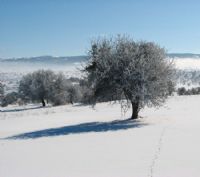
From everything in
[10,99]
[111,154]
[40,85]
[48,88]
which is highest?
[40,85]

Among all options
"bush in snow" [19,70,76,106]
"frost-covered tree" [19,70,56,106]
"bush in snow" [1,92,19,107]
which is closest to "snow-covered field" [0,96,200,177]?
"bush in snow" [19,70,76,106]

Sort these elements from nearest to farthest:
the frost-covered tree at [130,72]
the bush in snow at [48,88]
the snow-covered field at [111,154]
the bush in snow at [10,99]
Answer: the snow-covered field at [111,154] → the frost-covered tree at [130,72] → the bush in snow at [48,88] → the bush in snow at [10,99]

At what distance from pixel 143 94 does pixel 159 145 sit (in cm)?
952

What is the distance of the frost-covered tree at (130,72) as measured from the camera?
27.2m

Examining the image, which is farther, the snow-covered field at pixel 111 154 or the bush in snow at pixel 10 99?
the bush in snow at pixel 10 99

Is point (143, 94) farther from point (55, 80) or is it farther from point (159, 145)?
point (55, 80)

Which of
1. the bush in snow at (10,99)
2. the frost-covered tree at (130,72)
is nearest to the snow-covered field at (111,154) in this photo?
the frost-covered tree at (130,72)

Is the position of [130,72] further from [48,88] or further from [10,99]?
[10,99]

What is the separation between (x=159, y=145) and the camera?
17.5 m

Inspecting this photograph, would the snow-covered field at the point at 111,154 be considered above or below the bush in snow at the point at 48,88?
below

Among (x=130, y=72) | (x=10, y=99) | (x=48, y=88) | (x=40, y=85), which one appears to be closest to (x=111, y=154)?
(x=130, y=72)

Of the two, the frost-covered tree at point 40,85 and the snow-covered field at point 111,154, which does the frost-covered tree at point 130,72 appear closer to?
the snow-covered field at point 111,154

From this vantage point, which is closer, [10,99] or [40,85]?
[40,85]

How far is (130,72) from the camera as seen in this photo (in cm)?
2727
